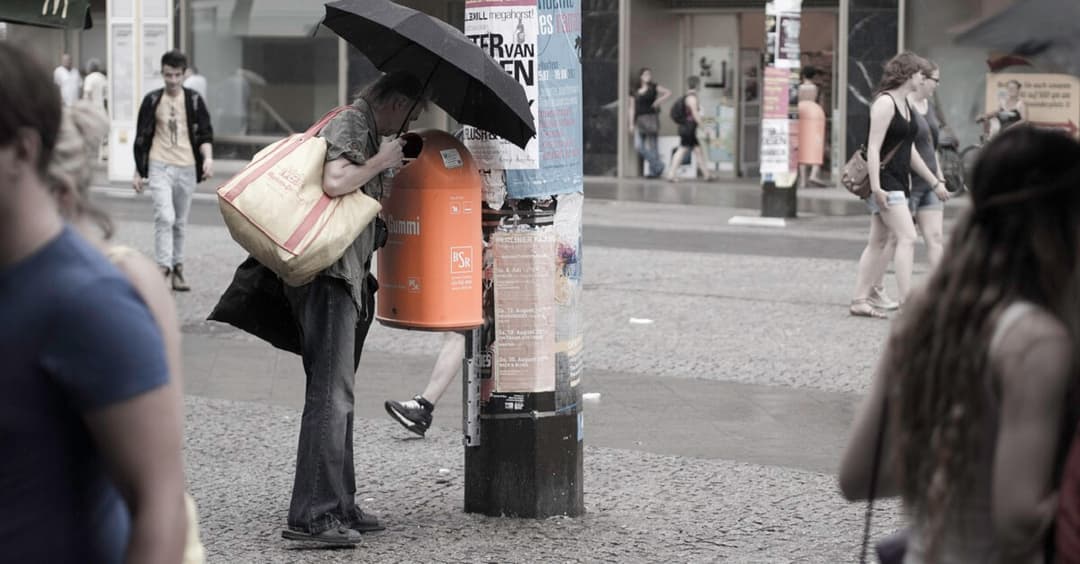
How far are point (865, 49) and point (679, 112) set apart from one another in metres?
3.03

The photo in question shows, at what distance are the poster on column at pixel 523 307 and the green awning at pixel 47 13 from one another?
6.42 feet

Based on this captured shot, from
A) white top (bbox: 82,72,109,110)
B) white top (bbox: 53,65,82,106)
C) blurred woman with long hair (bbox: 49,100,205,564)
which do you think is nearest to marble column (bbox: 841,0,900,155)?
white top (bbox: 82,72,109,110)

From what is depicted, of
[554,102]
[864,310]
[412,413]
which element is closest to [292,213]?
[554,102]

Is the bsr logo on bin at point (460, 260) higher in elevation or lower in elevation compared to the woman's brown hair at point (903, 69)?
lower

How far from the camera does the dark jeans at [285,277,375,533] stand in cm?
559

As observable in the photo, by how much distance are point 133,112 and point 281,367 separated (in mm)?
15536

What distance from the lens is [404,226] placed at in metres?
5.89

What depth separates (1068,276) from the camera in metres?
2.53

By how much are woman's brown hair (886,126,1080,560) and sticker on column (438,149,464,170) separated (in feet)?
10.9

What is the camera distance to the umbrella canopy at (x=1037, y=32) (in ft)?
9.89

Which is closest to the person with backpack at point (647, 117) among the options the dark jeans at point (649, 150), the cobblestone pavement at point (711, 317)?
Result: the dark jeans at point (649, 150)

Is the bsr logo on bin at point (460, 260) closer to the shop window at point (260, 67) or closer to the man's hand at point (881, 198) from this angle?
the man's hand at point (881, 198)

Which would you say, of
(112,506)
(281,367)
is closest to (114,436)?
(112,506)

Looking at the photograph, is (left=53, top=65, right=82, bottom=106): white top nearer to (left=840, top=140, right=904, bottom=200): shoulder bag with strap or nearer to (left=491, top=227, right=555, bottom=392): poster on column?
(left=840, top=140, right=904, bottom=200): shoulder bag with strap
